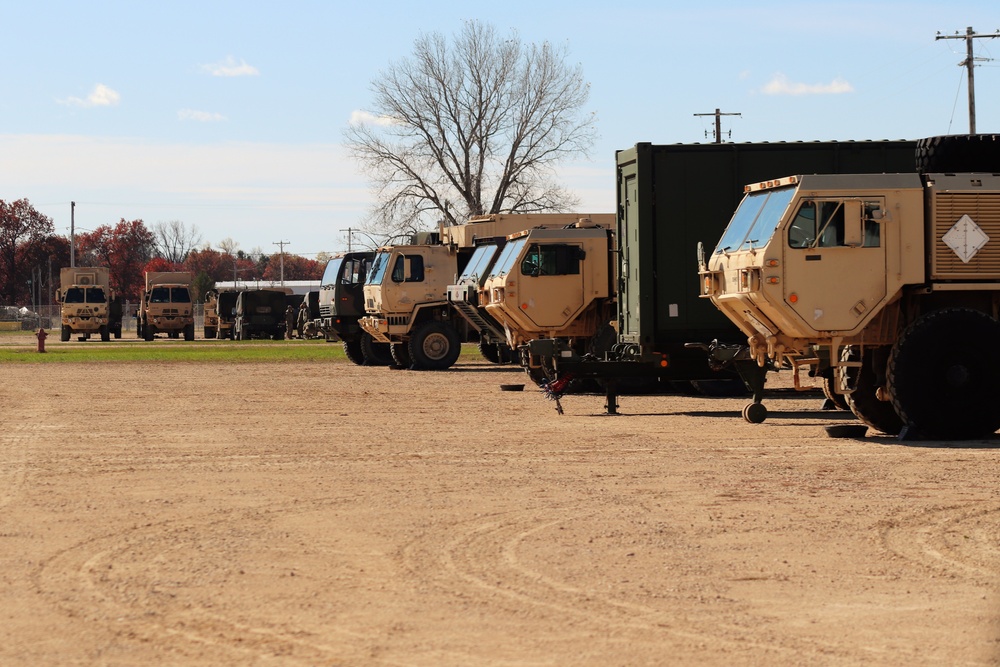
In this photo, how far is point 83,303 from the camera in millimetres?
61781

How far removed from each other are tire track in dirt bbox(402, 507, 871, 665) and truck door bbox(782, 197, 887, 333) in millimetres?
6286

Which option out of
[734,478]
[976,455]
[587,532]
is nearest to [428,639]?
[587,532]

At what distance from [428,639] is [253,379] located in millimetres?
22131

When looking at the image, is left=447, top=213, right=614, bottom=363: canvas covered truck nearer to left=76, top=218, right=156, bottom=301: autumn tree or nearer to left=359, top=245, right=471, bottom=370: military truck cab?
left=359, top=245, right=471, bottom=370: military truck cab

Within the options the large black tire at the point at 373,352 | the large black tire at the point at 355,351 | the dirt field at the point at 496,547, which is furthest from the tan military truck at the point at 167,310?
the dirt field at the point at 496,547

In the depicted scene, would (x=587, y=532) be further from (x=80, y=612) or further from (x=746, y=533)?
(x=80, y=612)

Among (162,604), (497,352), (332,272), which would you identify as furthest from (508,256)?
(162,604)

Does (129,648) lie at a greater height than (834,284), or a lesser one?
lesser

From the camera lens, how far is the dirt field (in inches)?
245

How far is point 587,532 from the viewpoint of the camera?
8.99 metres

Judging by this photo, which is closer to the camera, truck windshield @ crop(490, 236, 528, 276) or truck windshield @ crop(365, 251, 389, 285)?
truck windshield @ crop(490, 236, 528, 276)

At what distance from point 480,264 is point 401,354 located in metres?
6.80

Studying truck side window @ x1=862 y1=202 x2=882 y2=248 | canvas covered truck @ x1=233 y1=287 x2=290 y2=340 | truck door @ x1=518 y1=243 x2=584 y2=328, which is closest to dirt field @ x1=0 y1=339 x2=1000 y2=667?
truck side window @ x1=862 y1=202 x2=882 y2=248

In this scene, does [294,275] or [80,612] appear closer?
[80,612]
